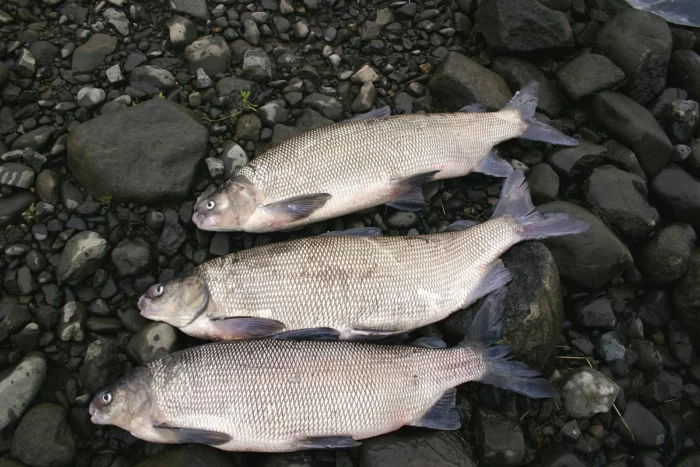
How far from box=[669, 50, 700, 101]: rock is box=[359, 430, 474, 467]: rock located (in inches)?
197

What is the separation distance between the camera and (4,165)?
5016 mm

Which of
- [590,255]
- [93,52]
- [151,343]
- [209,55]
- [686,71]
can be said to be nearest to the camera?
[151,343]

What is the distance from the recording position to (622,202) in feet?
17.8

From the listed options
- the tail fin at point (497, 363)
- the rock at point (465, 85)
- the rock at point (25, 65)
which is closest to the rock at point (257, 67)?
the rock at point (465, 85)

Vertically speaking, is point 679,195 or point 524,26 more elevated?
point 524,26

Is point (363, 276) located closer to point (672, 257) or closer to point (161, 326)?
point (161, 326)

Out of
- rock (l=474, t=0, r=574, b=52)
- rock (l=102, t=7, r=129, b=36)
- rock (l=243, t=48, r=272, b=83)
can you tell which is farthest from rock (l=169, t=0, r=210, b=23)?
rock (l=474, t=0, r=574, b=52)

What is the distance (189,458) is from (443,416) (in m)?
2.16

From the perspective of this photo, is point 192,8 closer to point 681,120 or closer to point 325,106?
point 325,106

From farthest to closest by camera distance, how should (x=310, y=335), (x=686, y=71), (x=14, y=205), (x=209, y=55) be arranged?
1. (x=686, y=71)
2. (x=209, y=55)
3. (x=14, y=205)
4. (x=310, y=335)

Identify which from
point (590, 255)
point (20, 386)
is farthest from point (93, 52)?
point (590, 255)

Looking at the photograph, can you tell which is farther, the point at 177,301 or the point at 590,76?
the point at 590,76

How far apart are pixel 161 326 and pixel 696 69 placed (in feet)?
21.8

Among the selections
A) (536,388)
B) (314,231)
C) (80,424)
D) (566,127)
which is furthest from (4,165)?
(566,127)
